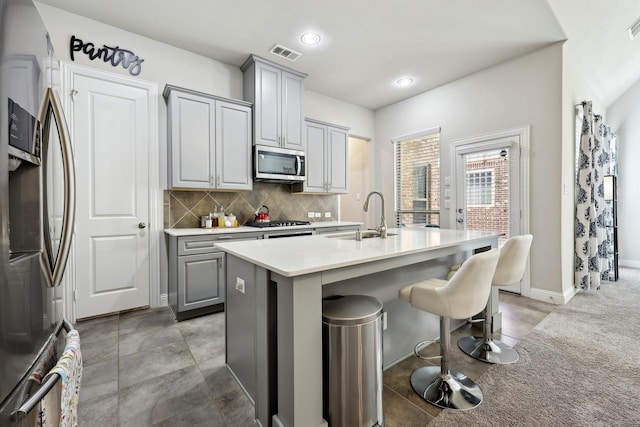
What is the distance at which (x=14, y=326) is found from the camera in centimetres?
79

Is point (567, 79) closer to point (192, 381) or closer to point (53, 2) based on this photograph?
point (192, 381)

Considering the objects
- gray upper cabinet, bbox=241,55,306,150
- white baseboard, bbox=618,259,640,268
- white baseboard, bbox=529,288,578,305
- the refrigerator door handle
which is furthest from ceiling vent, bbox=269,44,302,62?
white baseboard, bbox=618,259,640,268

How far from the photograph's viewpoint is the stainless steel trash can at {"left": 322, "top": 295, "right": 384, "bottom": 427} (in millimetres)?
1335

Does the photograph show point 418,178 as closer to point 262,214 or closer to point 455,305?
point 262,214

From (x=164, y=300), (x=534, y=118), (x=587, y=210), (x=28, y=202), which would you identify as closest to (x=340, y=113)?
(x=534, y=118)

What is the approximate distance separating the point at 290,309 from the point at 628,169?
672cm

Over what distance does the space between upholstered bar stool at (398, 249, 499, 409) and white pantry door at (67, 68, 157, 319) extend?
9.26 feet

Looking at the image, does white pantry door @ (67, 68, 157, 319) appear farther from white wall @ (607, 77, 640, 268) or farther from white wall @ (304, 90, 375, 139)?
white wall @ (607, 77, 640, 268)

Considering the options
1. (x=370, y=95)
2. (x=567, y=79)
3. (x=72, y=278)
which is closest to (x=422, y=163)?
(x=370, y=95)

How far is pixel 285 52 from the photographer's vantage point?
3.38m

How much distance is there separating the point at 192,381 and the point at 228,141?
8.15 feet

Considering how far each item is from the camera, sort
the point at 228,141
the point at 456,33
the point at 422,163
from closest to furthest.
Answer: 1. the point at 456,33
2. the point at 228,141
3. the point at 422,163

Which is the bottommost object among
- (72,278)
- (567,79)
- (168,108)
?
(72,278)

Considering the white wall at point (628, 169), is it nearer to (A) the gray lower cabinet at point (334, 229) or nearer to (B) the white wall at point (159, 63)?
(A) the gray lower cabinet at point (334, 229)
